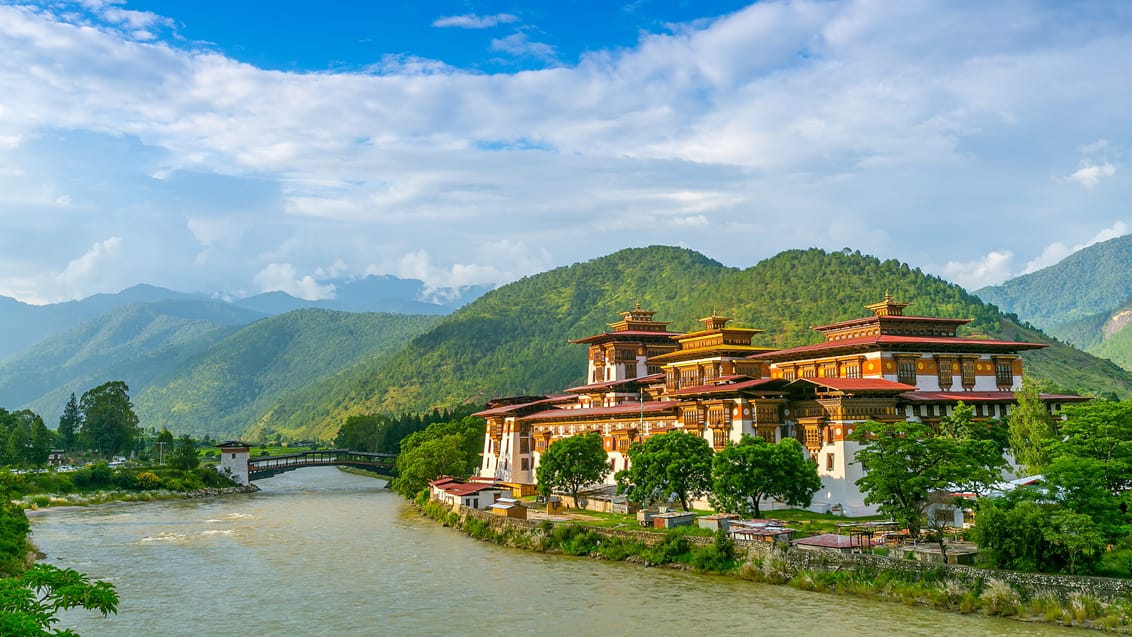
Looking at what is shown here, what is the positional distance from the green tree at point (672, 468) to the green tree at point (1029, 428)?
20.4 m

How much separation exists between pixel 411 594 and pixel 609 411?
126 feet

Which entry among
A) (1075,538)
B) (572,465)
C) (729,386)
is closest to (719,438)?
(729,386)

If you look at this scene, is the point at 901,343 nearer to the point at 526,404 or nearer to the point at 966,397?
the point at 966,397

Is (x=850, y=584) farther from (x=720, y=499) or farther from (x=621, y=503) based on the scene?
(x=621, y=503)

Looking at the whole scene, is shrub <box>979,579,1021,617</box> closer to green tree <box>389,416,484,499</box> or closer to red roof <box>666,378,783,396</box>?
red roof <box>666,378,783,396</box>

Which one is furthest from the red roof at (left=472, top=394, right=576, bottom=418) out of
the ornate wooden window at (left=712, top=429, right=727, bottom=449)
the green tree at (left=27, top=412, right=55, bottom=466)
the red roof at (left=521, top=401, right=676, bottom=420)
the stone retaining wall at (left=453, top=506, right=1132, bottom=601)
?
the green tree at (left=27, top=412, right=55, bottom=466)

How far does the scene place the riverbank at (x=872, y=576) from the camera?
125 feet

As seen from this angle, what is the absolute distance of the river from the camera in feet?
135

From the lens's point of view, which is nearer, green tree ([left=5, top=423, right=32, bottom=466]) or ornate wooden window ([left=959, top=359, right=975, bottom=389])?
ornate wooden window ([left=959, top=359, right=975, bottom=389])

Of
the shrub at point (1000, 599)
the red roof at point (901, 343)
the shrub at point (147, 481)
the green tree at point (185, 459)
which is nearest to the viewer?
the shrub at point (1000, 599)

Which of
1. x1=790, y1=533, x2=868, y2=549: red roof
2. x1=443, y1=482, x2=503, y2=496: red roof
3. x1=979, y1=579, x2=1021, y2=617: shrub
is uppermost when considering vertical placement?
x1=443, y1=482, x2=503, y2=496: red roof

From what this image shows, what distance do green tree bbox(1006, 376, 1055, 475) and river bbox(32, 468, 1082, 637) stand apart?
22.5 meters

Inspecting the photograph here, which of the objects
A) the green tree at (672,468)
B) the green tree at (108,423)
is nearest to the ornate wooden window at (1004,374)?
the green tree at (672,468)

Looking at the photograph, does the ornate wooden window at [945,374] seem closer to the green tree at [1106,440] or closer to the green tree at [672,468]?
the green tree at [672,468]
